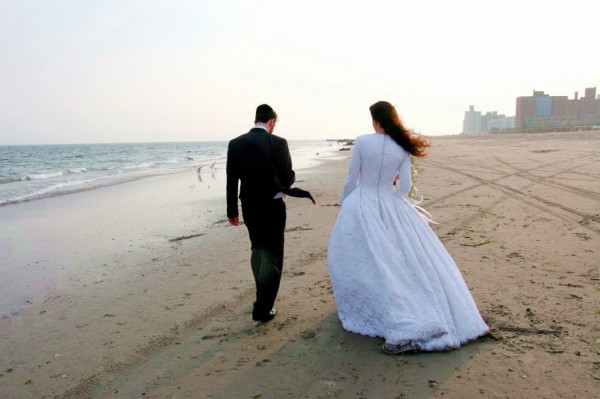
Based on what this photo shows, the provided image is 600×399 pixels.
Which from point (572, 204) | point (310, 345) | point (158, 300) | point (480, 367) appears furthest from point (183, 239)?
point (572, 204)

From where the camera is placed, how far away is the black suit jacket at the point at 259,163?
387 cm

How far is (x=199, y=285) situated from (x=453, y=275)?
9.41 feet

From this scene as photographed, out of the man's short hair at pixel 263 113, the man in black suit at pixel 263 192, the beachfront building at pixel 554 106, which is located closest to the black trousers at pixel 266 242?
the man in black suit at pixel 263 192

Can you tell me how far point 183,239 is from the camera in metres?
7.54

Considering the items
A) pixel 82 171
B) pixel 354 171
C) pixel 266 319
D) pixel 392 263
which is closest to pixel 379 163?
pixel 354 171

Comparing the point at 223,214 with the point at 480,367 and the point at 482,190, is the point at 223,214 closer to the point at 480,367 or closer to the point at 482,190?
the point at 482,190

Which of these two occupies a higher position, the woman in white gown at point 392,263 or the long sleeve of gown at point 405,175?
the long sleeve of gown at point 405,175

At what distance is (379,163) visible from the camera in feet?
11.5

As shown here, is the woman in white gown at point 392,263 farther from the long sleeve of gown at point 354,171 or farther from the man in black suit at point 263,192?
the man in black suit at point 263,192

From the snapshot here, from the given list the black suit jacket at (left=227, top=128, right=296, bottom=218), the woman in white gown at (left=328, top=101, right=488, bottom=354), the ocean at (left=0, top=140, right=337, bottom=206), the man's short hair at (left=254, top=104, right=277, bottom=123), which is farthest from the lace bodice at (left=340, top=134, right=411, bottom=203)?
the ocean at (left=0, top=140, right=337, bottom=206)

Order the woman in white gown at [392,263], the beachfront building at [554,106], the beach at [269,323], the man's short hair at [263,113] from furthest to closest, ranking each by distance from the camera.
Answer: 1. the beachfront building at [554,106]
2. the man's short hair at [263,113]
3. the woman in white gown at [392,263]
4. the beach at [269,323]

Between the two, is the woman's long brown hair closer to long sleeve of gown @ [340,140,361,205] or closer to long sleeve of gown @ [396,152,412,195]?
long sleeve of gown @ [396,152,412,195]

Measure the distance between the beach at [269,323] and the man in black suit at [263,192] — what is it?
0.36m

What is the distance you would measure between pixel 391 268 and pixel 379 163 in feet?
2.70
